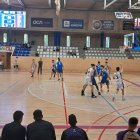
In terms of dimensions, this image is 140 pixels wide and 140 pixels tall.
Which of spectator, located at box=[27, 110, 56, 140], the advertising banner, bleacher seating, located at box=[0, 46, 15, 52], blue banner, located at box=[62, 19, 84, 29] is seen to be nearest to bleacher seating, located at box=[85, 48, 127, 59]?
the advertising banner

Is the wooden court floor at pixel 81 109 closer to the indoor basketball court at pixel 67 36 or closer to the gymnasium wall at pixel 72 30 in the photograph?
the indoor basketball court at pixel 67 36

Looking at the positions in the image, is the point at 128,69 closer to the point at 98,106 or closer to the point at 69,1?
the point at 69,1

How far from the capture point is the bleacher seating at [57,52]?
41.9m

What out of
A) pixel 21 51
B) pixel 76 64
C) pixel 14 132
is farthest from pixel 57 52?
pixel 14 132

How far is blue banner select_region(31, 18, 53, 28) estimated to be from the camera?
4384cm

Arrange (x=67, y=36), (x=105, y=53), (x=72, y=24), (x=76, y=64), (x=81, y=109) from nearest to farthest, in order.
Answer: (x=81, y=109) < (x=76, y=64) < (x=105, y=53) < (x=72, y=24) < (x=67, y=36)

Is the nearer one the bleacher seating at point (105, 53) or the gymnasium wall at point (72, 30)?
the bleacher seating at point (105, 53)


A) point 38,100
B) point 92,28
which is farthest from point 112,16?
point 38,100

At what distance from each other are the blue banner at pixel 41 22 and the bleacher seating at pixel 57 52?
10.1ft

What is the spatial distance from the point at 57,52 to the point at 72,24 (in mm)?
4703

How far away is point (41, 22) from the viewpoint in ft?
144

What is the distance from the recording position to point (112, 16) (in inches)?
1789

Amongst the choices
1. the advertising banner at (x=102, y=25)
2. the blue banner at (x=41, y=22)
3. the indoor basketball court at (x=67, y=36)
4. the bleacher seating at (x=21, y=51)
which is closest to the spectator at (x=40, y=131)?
the indoor basketball court at (x=67, y=36)

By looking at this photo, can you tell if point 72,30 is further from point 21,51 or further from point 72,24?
point 21,51
